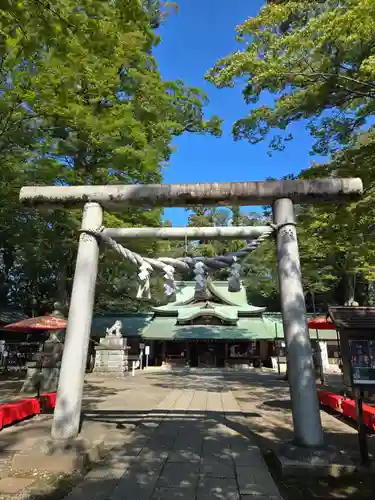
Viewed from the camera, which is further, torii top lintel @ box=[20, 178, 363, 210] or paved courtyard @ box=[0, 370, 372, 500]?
torii top lintel @ box=[20, 178, 363, 210]

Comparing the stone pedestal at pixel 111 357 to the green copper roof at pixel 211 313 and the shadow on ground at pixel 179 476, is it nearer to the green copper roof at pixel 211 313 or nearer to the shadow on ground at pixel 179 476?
the green copper roof at pixel 211 313

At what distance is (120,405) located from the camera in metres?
9.95

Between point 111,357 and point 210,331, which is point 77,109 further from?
point 210,331

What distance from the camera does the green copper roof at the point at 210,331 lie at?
2453 centimetres

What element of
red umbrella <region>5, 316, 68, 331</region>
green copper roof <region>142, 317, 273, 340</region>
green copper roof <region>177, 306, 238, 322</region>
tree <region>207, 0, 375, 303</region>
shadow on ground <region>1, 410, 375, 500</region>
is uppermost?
tree <region>207, 0, 375, 303</region>

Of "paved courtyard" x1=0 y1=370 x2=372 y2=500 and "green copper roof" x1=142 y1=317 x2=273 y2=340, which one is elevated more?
"green copper roof" x1=142 y1=317 x2=273 y2=340

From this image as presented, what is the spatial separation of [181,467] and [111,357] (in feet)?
55.1

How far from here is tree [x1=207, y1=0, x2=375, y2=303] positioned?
25.0ft

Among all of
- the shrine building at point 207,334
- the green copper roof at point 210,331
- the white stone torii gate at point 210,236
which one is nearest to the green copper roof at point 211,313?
the shrine building at point 207,334

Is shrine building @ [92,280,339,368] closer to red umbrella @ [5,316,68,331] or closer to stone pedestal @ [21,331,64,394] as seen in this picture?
stone pedestal @ [21,331,64,394]

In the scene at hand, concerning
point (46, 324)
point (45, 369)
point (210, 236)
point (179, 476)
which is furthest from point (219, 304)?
point (179, 476)

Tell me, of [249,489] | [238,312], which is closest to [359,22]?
[249,489]

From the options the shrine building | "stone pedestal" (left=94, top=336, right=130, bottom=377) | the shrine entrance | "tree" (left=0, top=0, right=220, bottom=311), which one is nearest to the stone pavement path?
"tree" (left=0, top=0, right=220, bottom=311)

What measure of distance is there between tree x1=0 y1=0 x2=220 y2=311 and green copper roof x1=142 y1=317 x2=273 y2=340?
251 inches
